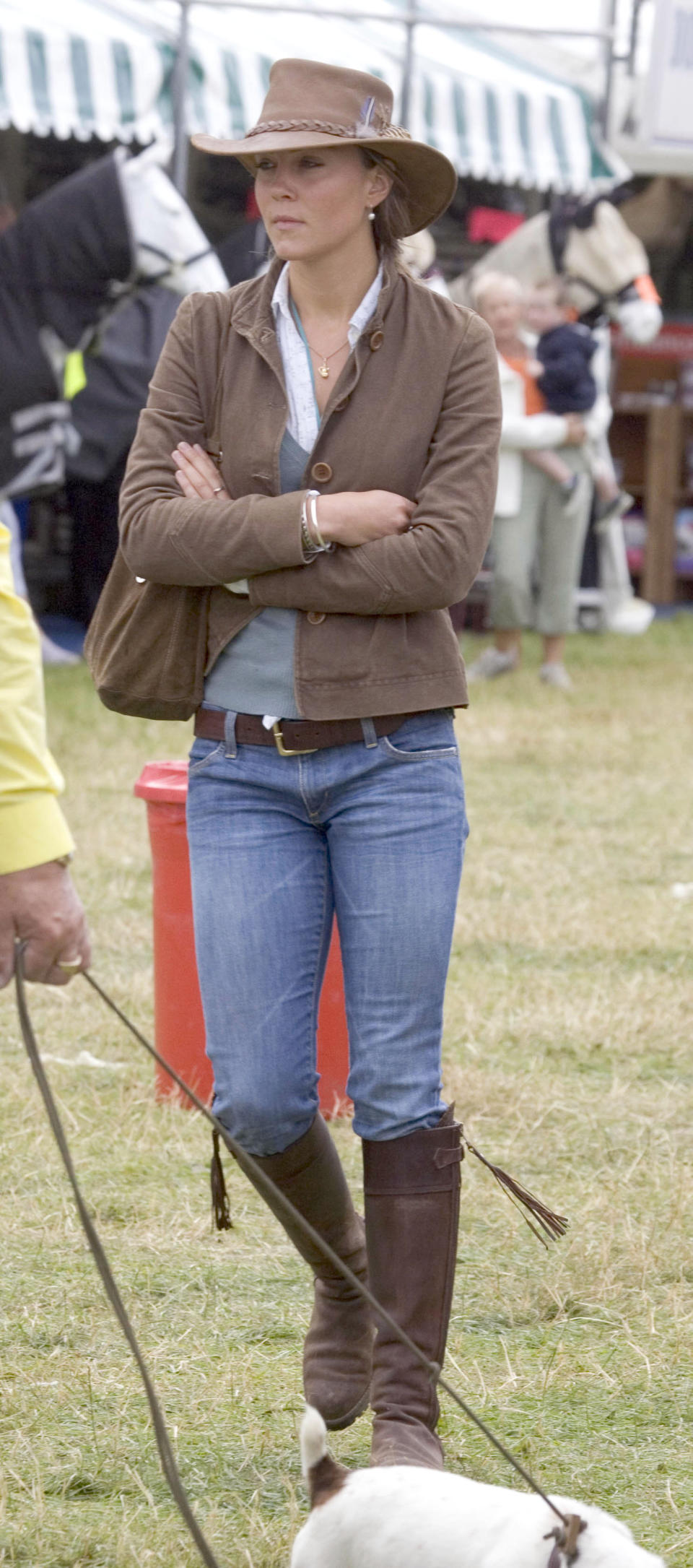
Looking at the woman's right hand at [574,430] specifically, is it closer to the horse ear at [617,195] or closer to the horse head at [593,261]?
the horse head at [593,261]

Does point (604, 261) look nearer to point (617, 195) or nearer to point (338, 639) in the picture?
point (617, 195)

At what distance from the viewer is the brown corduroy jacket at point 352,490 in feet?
7.95

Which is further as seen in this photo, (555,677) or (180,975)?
(555,677)

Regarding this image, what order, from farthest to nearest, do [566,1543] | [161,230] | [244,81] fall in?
[244,81]
[161,230]
[566,1543]

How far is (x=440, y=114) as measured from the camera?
10914mm

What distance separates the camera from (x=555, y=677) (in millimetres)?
10430

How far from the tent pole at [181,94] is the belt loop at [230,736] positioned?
8.17 metres

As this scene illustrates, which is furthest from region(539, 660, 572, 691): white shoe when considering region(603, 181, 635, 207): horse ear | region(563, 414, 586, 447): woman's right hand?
region(603, 181, 635, 207): horse ear

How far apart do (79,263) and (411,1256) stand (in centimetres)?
719

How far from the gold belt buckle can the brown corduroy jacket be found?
6 cm

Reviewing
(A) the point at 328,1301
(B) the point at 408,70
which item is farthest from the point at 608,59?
(A) the point at 328,1301

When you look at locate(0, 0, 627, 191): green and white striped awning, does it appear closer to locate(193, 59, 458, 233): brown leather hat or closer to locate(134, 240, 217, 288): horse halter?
locate(134, 240, 217, 288): horse halter

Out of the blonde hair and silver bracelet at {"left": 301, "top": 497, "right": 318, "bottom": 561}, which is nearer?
silver bracelet at {"left": 301, "top": 497, "right": 318, "bottom": 561}

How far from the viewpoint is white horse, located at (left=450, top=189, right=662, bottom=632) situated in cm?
1048
